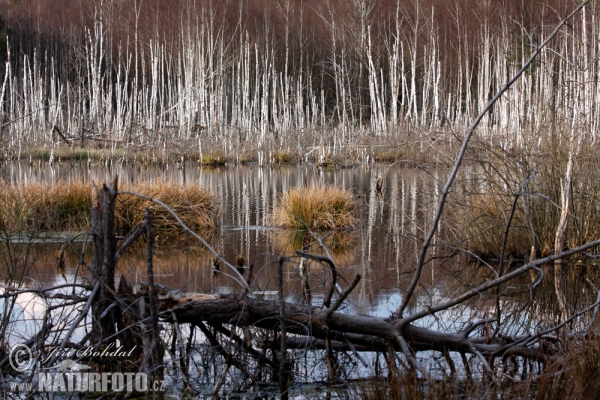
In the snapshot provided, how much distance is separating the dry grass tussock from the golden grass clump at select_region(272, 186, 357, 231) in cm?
126

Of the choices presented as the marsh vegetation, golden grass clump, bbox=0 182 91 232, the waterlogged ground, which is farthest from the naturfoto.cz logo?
golden grass clump, bbox=0 182 91 232

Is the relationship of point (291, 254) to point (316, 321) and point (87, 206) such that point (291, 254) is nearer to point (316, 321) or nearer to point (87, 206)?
point (87, 206)

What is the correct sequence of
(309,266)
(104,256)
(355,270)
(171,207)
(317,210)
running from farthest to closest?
(317,210)
(171,207)
(309,266)
(355,270)
(104,256)

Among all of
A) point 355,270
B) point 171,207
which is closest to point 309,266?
point 355,270

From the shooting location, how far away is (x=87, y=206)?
34.2ft

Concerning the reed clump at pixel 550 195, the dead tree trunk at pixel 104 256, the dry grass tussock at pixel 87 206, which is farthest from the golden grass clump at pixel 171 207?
the dead tree trunk at pixel 104 256

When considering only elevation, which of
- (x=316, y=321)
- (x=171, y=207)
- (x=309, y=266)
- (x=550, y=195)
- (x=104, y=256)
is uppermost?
(x=550, y=195)

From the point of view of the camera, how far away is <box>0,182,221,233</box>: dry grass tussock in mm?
9531

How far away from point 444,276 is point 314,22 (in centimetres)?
3531

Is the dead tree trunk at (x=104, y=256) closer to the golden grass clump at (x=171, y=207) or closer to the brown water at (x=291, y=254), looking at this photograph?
the brown water at (x=291, y=254)

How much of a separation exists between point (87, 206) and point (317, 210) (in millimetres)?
3659

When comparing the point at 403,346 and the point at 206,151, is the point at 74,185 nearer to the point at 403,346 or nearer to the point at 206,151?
the point at 403,346

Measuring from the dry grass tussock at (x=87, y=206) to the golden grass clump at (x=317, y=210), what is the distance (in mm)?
1262

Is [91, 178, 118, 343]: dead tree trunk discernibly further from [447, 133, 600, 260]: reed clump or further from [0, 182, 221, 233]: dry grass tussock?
[0, 182, 221, 233]: dry grass tussock
